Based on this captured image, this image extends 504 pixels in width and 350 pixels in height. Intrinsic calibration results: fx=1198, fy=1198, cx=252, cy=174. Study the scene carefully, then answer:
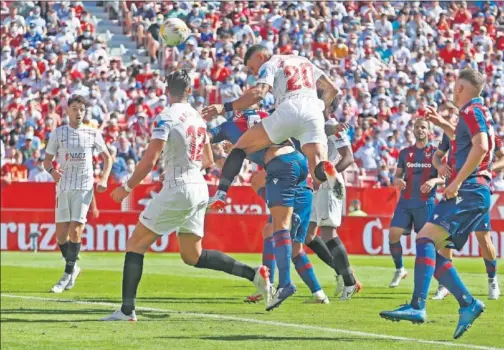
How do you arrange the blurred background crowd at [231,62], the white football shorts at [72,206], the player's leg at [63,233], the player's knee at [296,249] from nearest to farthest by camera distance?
the player's knee at [296,249] < the white football shorts at [72,206] < the player's leg at [63,233] < the blurred background crowd at [231,62]

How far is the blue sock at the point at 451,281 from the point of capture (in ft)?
33.1

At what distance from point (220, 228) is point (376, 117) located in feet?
25.7

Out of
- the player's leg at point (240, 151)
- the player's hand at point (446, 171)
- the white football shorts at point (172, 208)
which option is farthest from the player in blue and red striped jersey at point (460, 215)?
the player's leg at point (240, 151)

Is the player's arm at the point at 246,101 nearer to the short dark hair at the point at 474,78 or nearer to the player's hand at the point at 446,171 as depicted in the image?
the player's hand at the point at 446,171

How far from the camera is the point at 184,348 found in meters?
9.34

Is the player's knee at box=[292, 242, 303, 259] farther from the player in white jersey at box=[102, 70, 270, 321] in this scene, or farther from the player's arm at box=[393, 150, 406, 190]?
the player's arm at box=[393, 150, 406, 190]

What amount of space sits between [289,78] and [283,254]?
1.79 metres

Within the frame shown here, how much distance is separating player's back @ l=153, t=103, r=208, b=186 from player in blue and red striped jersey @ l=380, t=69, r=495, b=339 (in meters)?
2.20

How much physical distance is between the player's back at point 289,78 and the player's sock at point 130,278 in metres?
2.33

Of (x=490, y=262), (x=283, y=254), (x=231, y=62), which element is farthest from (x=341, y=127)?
(x=231, y=62)

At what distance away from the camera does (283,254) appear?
39.4 ft

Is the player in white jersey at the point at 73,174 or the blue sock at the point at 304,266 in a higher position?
the player in white jersey at the point at 73,174

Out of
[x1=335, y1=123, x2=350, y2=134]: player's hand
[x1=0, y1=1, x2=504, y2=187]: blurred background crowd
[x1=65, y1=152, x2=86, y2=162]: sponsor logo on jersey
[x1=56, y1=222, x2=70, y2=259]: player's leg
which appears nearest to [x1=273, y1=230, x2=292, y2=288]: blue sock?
[x1=335, y1=123, x2=350, y2=134]: player's hand

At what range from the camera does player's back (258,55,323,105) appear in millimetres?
12141
